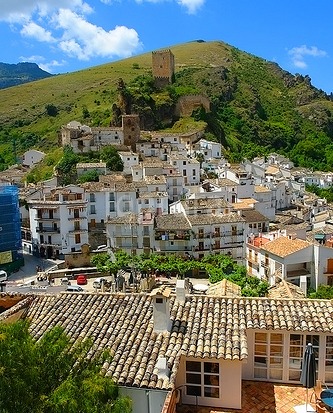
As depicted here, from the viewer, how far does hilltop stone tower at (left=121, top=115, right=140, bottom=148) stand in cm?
8094

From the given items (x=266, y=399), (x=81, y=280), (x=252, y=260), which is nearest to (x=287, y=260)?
(x=252, y=260)

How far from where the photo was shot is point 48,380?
841cm

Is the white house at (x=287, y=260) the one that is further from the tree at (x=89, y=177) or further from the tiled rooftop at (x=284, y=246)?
the tree at (x=89, y=177)

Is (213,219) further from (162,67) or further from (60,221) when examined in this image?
(162,67)

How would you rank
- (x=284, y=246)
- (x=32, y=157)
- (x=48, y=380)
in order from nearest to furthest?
(x=48, y=380) → (x=284, y=246) → (x=32, y=157)

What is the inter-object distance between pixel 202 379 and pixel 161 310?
1853 millimetres

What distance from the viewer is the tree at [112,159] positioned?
7112 cm

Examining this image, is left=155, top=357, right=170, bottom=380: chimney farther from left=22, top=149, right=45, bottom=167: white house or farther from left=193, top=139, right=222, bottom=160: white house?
left=22, top=149, right=45, bottom=167: white house

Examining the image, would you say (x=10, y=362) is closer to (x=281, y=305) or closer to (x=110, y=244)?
(x=281, y=305)

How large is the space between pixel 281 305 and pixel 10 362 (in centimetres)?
754

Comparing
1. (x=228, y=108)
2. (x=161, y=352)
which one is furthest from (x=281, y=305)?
(x=228, y=108)

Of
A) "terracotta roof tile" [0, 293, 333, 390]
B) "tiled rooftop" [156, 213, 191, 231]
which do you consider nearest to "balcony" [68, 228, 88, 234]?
"tiled rooftop" [156, 213, 191, 231]

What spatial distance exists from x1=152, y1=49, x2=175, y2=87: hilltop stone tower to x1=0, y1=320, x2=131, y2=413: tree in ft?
367

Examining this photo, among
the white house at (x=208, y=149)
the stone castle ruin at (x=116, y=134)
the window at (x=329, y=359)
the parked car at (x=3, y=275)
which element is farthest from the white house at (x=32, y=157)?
the window at (x=329, y=359)
